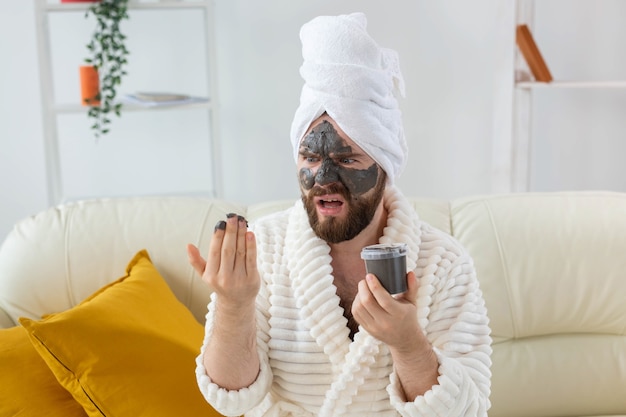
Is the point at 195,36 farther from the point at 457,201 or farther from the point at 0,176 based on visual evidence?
the point at 457,201

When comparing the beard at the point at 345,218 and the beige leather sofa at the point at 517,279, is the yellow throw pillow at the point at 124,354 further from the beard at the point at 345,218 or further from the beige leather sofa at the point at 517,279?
the beard at the point at 345,218

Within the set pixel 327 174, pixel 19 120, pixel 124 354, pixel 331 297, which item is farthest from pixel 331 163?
pixel 19 120

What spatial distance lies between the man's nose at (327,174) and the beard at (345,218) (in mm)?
11

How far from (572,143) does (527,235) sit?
1.55 meters

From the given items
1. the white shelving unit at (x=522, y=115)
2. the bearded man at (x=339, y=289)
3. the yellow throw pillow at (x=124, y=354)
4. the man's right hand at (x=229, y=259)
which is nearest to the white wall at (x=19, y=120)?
the yellow throw pillow at (x=124, y=354)

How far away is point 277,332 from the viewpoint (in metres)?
1.56

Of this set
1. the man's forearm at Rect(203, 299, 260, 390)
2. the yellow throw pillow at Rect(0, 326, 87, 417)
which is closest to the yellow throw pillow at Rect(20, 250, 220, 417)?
the yellow throw pillow at Rect(0, 326, 87, 417)

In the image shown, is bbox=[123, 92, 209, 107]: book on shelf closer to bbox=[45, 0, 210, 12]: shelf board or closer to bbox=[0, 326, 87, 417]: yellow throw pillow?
bbox=[45, 0, 210, 12]: shelf board

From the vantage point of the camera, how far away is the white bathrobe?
1.48m

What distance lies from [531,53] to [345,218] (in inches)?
68.6

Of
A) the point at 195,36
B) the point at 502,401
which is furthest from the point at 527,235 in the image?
the point at 195,36

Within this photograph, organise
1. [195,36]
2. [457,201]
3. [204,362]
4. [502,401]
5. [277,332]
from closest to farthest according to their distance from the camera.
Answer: [204,362]
[277,332]
[502,401]
[457,201]
[195,36]

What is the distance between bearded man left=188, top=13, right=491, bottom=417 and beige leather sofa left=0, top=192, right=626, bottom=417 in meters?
0.58

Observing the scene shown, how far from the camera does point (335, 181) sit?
1.50m
